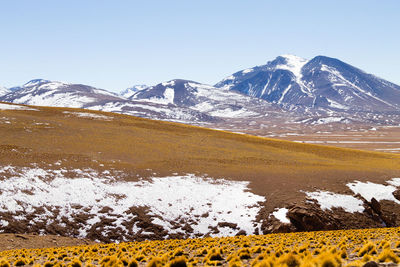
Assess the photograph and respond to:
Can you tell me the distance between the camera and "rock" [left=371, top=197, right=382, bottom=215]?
3243 centimetres

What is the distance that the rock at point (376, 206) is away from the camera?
32.4 metres

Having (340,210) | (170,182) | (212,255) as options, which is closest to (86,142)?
(170,182)

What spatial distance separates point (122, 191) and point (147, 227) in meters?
6.25

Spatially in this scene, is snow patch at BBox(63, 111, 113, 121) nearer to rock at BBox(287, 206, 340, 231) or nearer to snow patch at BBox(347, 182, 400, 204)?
rock at BBox(287, 206, 340, 231)

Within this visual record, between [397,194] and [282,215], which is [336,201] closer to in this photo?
[282,215]

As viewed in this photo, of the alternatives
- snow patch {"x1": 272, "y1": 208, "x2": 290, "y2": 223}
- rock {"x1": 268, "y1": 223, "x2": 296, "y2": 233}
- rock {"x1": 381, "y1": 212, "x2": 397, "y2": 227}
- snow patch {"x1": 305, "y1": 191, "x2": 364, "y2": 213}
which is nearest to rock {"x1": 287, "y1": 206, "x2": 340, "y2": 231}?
snow patch {"x1": 272, "y1": 208, "x2": 290, "y2": 223}

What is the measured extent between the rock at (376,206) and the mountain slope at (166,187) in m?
0.66

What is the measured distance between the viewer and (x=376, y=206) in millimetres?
32938

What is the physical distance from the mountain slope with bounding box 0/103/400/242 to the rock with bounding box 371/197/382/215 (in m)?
0.66

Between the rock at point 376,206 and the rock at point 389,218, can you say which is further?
the rock at point 376,206

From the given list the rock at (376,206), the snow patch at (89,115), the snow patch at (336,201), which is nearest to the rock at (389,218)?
the rock at (376,206)

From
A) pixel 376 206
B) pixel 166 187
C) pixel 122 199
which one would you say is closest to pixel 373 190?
pixel 376 206

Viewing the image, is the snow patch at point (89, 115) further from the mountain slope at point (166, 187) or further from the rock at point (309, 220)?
the rock at point (309, 220)

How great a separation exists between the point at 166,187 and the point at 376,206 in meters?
23.1
